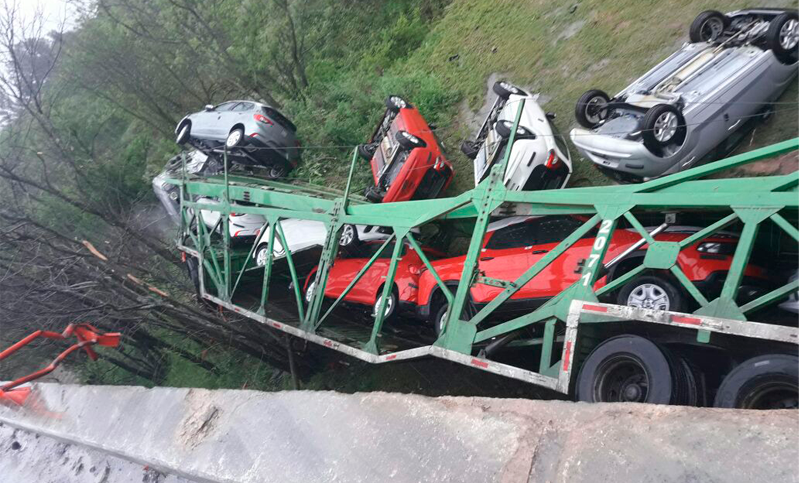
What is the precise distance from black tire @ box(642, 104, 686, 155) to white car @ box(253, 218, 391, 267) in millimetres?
4089

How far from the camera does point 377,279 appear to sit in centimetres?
848

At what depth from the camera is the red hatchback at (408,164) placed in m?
9.91

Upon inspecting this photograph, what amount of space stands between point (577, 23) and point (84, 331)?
10.6 metres

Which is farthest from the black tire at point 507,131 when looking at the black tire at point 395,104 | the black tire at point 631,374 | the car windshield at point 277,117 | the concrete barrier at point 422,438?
the car windshield at point 277,117

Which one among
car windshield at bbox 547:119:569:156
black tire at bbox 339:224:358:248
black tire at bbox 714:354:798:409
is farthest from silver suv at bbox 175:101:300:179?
black tire at bbox 714:354:798:409

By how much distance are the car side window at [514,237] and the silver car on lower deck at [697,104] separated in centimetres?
146

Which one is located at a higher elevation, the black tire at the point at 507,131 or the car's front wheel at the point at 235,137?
the car's front wheel at the point at 235,137

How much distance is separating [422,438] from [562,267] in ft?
12.3

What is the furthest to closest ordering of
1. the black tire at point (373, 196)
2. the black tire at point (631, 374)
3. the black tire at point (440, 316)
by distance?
1. the black tire at point (373, 196)
2. the black tire at point (440, 316)
3. the black tire at point (631, 374)

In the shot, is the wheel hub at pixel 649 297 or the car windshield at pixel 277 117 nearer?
the wheel hub at pixel 649 297

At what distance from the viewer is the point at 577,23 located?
12.5 metres

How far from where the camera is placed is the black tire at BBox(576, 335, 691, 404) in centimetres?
445

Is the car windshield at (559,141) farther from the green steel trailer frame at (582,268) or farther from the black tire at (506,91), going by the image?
the green steel trailer frame at (582,268)

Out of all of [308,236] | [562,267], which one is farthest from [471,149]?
[562,267]
